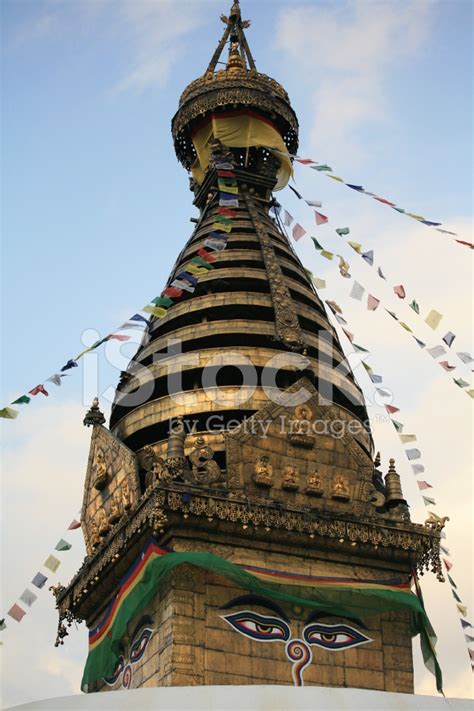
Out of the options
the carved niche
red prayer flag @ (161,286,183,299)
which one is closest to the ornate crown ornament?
red prayer flag @ (161,286,183,299)

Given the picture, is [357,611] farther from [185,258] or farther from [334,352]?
[185,258]

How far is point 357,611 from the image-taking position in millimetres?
23922

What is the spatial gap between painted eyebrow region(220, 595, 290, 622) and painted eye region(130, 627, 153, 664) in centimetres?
169

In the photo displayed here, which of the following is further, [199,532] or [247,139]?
[247,139]

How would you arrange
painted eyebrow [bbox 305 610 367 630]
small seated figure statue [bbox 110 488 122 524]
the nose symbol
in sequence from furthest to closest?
small seated figure statue [bbox 110 488 122 524], painted eyebrow [bbox 305 610 367 630], the nose symbol

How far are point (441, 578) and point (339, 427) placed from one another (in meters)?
3.89

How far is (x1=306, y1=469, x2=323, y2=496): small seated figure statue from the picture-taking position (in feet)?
81.4

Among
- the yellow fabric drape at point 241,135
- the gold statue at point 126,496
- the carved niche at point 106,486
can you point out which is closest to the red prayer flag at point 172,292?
the carved niche at point 106,486

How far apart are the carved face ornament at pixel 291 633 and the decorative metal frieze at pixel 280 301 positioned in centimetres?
681

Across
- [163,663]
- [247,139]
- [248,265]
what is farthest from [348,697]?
[247,139]

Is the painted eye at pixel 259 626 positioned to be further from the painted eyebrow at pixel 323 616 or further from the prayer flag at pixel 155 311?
the prayer flag at pixel 155 311

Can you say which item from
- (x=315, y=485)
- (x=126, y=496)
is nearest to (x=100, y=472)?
(x=126, y=496)

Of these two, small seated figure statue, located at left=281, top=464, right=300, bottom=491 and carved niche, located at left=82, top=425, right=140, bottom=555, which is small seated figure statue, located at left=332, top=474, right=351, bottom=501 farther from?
carved niche, located at left=82, top=425, right=140, bottom=555

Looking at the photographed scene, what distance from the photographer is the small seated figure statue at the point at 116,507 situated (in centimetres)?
2569
